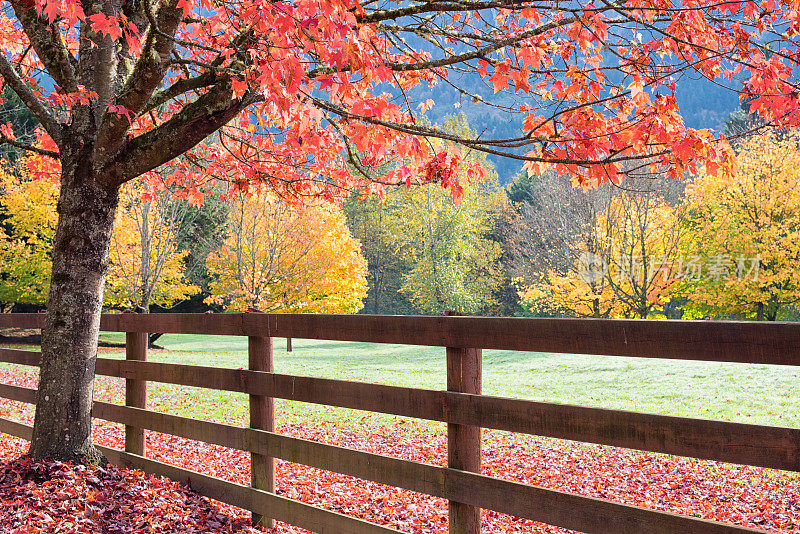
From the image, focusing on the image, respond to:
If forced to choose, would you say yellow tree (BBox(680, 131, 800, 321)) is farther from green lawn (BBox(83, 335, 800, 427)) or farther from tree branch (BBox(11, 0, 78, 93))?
tree branch (BBox(11, 0, 78, 93))

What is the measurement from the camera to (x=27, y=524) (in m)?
4.29

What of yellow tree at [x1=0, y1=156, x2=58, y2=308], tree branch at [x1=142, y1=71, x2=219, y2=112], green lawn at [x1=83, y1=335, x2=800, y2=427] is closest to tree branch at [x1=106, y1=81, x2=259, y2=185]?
tree branch at [x1=142, y1=71, x2=219, y2=112]

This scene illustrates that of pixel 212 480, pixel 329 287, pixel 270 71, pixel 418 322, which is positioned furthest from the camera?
pixel 329 287

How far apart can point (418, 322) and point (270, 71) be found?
182 centimetres

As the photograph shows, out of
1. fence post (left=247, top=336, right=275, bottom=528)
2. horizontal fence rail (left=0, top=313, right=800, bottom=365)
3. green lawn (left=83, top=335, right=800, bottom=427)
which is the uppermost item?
horizontal fence rail (left=0, top=313, right=800, bottom=365)

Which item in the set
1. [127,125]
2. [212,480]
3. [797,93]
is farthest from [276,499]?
[797,93]

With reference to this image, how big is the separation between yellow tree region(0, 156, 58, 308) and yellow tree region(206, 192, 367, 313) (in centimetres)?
Result: 810

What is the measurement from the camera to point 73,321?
566 centimetres

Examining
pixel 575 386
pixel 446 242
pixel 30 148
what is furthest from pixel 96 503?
pixel 446 242

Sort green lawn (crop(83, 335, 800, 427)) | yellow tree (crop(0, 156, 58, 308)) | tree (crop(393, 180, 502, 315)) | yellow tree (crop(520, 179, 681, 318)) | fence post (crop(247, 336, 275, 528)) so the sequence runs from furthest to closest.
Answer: tree (crop(393, 180, 502, 315)) < yellow tree (crop(0, 156, 58, 308)) < yellow tree (crop(520, 179, 681, 318)) < green lawn (crop(83, 335, 800, 427)) < fence post (crop(247, 336, 275, 528))

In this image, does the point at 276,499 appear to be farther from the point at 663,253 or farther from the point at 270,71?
the point at 663,253

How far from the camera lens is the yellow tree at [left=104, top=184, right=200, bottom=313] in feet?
83.3

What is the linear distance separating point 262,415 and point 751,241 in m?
24.9

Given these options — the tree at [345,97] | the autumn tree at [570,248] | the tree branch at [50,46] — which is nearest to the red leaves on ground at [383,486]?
the tree at [345,97]
